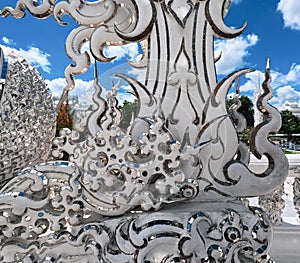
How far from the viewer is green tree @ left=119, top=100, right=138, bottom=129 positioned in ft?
3.24

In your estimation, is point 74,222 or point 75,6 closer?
point 74,222

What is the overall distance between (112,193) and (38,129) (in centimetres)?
42

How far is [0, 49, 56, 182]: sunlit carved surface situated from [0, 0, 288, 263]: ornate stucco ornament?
0.54 feet

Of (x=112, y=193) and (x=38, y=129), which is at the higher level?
(x=38, y=129)

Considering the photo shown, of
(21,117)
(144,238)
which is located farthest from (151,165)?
(21,117)

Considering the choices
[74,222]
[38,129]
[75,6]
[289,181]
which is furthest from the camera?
[289,181]

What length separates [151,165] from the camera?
87 centimetres

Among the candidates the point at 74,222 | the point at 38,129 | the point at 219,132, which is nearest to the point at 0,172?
the point at 38,129

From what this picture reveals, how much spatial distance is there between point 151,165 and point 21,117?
0.48 meters

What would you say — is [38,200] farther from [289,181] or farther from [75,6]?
[289,181]

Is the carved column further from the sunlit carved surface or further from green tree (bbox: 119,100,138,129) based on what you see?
the sunlit carved surface

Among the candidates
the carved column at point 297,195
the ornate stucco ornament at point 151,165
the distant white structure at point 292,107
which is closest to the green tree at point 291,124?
the distant white structure at point 292,107

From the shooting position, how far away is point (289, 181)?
237cm

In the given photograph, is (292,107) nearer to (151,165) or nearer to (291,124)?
(291,124)
